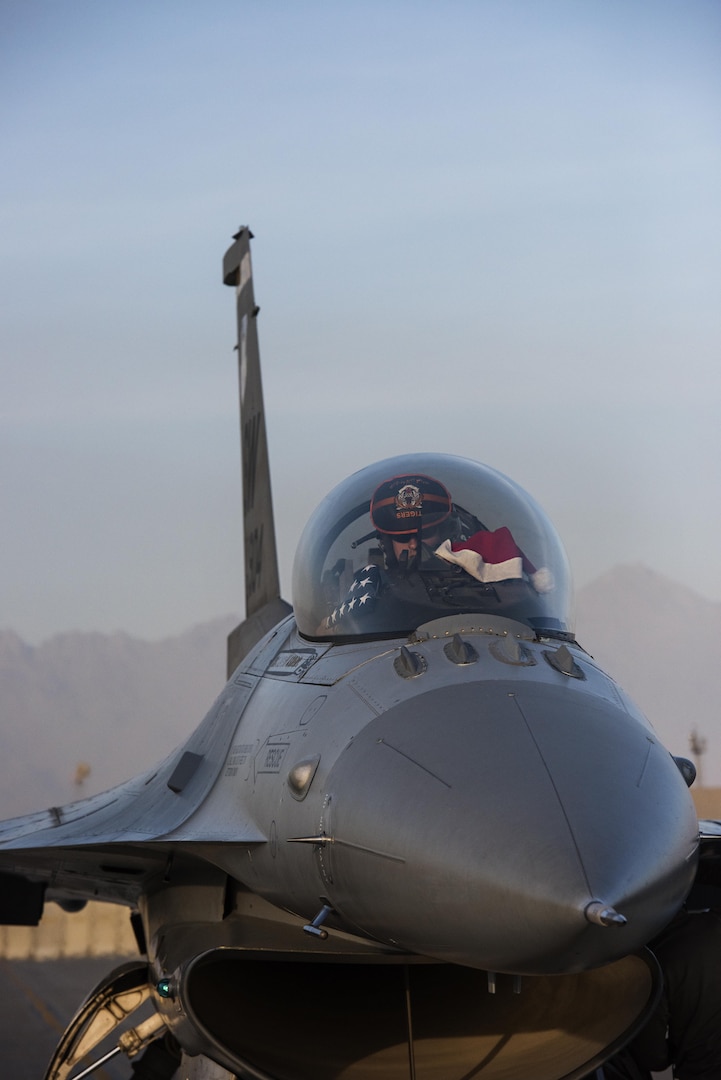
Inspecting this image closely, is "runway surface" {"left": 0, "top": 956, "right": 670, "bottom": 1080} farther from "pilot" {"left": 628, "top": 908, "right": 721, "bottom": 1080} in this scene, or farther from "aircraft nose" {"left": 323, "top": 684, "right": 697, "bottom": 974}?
"aircraft nose" {"left": 323, "top": 684, "right": 697, "bottom": 974}

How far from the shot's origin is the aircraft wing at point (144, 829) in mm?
5695

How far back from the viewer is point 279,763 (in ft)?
17.7

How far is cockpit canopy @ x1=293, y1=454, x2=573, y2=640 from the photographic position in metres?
5.54

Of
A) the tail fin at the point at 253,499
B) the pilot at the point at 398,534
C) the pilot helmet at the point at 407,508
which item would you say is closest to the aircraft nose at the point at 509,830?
the pilot at the point at 398,534

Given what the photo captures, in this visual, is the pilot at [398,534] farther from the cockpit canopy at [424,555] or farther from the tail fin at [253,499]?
the tail fin at [253,499]

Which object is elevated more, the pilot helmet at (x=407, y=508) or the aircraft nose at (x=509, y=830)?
the pilot helmet at (x=407, y=508)

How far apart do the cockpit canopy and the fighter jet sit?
0.01 metres

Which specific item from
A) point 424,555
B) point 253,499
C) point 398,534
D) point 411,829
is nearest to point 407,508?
point 398,534

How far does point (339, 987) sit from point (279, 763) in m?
1.15

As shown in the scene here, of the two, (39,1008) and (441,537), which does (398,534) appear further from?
(39,1008)

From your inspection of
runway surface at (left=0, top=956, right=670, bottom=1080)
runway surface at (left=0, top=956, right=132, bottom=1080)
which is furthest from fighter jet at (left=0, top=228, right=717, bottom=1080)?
runway surface at (left=0, top=956, right=132, bottom=1080)

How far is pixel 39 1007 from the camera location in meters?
16.1

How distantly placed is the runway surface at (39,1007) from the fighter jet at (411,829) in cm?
617

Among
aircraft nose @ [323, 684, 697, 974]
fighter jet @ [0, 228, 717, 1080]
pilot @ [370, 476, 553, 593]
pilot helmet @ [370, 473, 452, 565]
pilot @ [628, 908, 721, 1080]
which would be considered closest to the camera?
aircraft nose @ [323, 684, 697, 974]
